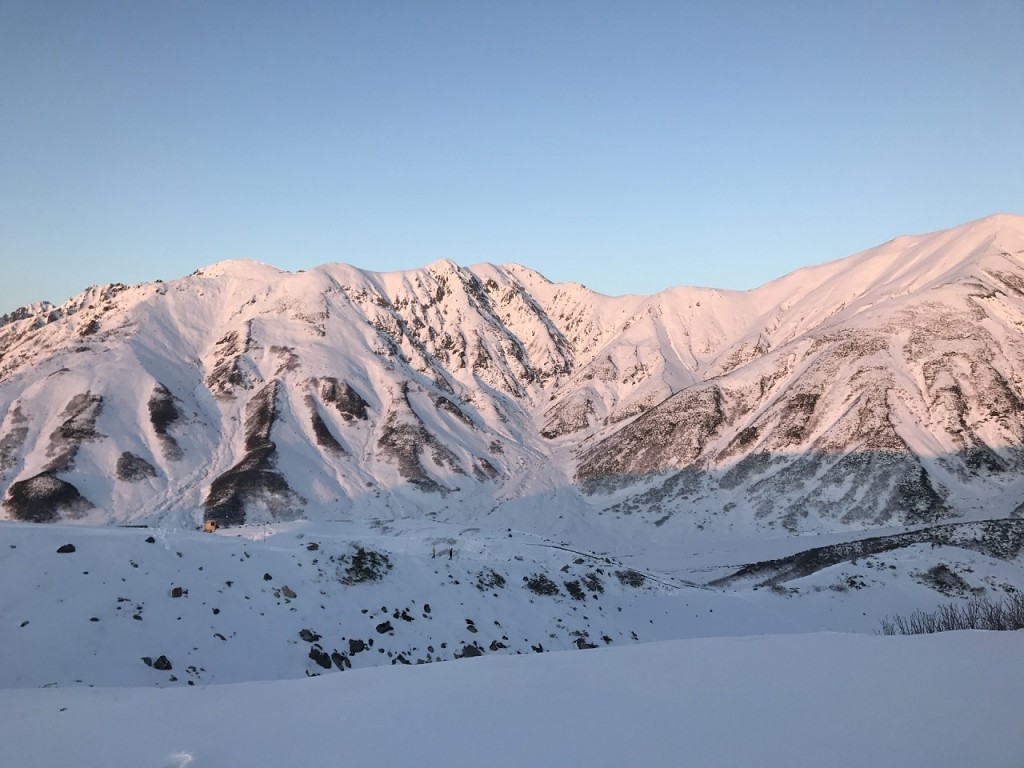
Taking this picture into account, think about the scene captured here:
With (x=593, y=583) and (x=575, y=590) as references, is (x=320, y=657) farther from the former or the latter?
(x=593, y=583)

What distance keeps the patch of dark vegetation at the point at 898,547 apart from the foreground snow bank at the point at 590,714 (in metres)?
35.9

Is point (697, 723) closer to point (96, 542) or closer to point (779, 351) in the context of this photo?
point (96, 542)

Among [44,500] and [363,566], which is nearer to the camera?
[363,566]

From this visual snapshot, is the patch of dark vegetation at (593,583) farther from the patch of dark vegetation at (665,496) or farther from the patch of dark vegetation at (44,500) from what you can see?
the patch of dark vegetation at (44,500)

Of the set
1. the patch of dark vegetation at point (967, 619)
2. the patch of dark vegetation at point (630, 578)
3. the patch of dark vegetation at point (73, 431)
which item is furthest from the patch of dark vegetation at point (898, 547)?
the patch of dark vegetation at point (73, 431)

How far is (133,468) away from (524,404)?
232 feet

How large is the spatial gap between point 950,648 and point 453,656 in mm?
13314

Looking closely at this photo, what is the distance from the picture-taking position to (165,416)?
9462 centimetres

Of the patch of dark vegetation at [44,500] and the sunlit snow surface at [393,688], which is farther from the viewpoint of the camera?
the patch of dark vegetation at [44,500]

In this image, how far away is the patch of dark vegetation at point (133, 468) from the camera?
81.5 metres

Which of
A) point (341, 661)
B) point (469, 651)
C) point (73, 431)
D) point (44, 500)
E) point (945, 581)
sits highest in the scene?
point (73, 431)

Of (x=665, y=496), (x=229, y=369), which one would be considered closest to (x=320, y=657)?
(x=665, y=496)

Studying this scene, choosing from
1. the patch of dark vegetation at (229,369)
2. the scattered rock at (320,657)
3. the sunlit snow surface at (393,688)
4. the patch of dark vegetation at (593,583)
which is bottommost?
the patch of dark vegetation at (593,583)

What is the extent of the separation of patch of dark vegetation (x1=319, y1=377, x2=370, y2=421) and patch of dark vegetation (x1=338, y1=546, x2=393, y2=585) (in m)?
83.1
